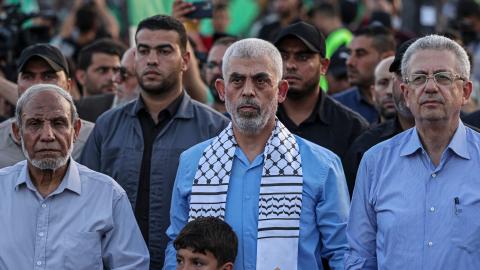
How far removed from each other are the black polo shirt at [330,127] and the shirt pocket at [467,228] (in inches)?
82.6

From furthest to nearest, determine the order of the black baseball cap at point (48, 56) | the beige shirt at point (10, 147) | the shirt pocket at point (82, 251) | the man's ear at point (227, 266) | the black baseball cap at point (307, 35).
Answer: the black baseball cap at point (48, 56) → the black baseball cap at point (307, 35) → the beige shirt at point (10, 147) → the shirt pocket at point (82, 251) → the man's ear at point (227, 266)

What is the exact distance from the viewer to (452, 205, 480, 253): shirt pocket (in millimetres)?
6266

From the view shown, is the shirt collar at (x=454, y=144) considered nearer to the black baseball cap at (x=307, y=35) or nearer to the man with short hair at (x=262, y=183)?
the man with short hair at (x=262, y=183)

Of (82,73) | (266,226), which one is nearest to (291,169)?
(266,226)

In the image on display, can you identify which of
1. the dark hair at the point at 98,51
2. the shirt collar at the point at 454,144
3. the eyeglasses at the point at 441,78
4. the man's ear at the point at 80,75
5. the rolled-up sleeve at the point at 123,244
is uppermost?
the dark hair at the point at 98,51

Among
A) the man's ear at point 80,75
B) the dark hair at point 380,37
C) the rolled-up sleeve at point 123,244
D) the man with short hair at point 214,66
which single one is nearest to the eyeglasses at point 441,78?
the rolled-up sleeve at point 123,244

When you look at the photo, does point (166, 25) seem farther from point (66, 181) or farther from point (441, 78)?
point (441, 78)

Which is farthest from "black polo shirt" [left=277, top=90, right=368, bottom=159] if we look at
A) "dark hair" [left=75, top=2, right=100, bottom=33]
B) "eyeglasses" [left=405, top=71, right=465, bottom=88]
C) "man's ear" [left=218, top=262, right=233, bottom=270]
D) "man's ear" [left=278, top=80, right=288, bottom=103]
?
"dark hair" [left=75, top=2, right=100, bottom=33]

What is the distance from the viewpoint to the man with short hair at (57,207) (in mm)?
6879

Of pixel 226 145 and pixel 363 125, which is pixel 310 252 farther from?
pixel 363 125

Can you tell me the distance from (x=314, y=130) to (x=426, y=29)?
6.40 meters

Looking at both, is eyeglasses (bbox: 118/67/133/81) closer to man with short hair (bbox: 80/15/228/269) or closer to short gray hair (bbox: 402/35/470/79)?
man with short hair (bbox: 80/15/228/269)

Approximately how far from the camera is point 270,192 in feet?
23.0

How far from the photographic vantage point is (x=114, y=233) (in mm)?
7020
